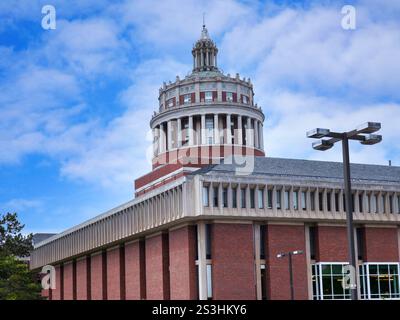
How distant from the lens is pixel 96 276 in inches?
3590

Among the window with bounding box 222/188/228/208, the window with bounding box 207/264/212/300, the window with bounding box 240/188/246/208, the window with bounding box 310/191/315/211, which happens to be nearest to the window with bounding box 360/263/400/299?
the window with bounding box 310/191/315/211

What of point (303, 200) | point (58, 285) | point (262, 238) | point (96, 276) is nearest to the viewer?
point (262, 238)

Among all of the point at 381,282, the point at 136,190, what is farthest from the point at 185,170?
the point at 381,282

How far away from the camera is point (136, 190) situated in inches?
3999

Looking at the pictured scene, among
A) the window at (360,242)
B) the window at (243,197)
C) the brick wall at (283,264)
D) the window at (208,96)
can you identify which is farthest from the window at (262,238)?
the window at (208,96)

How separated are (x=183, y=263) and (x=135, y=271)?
12370 mm

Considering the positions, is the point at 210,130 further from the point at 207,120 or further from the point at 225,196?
the point at 225,196

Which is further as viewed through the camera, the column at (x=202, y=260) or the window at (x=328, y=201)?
the window at (x=328, y=201)

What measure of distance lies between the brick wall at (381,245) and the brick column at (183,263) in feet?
61.3

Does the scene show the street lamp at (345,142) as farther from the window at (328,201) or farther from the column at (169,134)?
the column at (169,134)

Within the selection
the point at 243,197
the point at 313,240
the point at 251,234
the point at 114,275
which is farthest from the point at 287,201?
the point at 114,275

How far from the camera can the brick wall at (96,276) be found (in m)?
88.4
